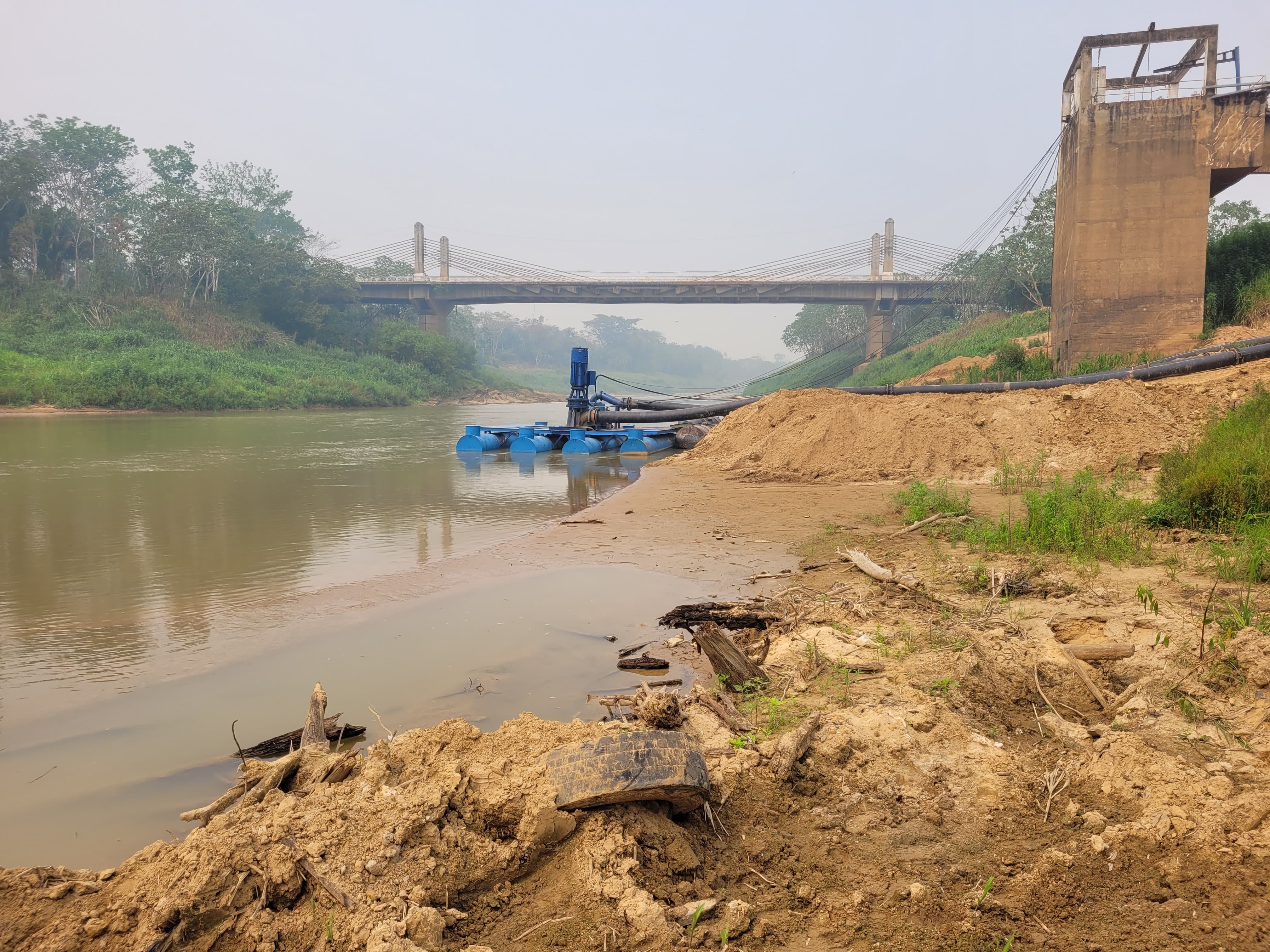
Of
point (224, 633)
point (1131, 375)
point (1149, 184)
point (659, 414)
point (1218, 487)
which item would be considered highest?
point (1149, 184)

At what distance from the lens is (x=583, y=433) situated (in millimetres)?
21125

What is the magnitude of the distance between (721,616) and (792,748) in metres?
2.42

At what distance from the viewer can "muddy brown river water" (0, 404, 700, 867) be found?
4.05m

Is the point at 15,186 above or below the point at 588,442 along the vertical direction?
above

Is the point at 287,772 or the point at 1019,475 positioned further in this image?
the point at 1019,475

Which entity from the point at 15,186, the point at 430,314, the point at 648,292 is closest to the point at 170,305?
the point at 15,186

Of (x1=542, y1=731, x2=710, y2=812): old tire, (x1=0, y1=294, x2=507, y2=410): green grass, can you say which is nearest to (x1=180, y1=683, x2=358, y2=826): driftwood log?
(x1=542, y1=731, x2=710, y2=812): old tire

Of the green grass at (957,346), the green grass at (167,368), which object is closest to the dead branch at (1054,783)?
the green grass at (957,346)

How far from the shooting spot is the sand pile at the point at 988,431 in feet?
41.8

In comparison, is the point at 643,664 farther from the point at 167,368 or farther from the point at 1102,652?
the point at 167,368

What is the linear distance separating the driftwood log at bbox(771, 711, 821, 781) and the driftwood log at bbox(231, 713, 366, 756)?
226cm

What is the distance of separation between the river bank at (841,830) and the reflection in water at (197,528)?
2.65 m

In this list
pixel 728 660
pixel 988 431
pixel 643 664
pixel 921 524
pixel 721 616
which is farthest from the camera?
pixel 988 431

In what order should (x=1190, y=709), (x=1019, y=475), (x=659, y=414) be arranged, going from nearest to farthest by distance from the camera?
(x=1190, y=709)
(x=1019, y=475)
(x=659, y=414)
